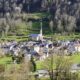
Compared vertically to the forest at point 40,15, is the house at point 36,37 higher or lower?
lower

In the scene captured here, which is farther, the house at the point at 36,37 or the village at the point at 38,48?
the house at the point at 36,37

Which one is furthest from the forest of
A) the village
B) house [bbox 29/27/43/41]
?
the village

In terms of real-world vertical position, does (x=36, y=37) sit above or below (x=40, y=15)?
below

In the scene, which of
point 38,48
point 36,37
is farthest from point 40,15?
point 38,48

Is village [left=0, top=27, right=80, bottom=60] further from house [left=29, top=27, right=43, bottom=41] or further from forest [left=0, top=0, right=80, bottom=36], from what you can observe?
forest [left=0, top=0, right=80, bottom=36]

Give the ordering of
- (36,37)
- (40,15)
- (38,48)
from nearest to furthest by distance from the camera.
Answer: (38,48)
(36,37)
(40,15)

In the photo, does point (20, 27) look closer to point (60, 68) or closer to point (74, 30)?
point (74, 30)

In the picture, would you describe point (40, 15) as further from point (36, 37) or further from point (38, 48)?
point (38, 48)

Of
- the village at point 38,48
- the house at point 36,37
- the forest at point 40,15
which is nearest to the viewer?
the village at point 38,48

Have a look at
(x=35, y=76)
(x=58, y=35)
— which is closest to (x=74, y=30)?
(x=58, y=35)

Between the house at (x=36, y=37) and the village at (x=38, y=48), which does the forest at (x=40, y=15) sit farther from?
the village at (x=38, y=48)

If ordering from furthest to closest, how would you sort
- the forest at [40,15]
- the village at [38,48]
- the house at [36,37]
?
the forest at [40,15] → the house at [36,37] → the village at [38,48]

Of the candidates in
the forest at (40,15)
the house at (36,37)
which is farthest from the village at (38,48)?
the forest at (40,15)
